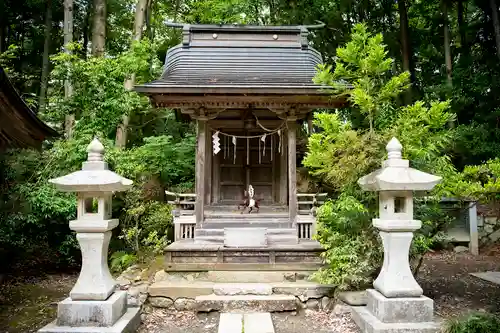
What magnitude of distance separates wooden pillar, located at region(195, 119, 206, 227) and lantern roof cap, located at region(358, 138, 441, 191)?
14.0 ft

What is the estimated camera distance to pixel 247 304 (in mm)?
6008

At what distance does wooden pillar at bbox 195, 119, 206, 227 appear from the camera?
26.8 ft

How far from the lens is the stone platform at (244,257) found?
721 cm

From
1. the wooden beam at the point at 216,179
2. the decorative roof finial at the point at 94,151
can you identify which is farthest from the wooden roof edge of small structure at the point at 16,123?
the wooden beam at the point at 216,179

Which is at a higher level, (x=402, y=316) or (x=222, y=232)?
(x=222, y=232)

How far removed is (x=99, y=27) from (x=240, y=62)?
5.82m

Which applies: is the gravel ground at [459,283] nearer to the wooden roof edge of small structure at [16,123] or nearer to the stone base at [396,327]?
the stone base at [396,327]

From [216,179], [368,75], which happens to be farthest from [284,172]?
[368,75]

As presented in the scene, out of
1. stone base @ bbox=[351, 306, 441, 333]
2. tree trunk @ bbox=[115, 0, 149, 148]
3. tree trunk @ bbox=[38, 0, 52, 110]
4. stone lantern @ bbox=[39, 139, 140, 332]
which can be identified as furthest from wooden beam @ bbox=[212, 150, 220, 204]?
tree trunk @ bbox=[38, 0, 52, 110]

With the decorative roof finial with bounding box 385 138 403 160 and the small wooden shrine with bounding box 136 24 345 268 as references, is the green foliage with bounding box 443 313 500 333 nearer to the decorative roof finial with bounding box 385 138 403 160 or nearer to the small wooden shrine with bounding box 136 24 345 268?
the decorative roof finial with bounding box 385 138 403 160

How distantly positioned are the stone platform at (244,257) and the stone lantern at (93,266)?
2215 millimetres

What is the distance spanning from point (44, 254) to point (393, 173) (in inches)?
370

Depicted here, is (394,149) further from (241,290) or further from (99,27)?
(99,27)

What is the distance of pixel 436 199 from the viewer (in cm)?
554
